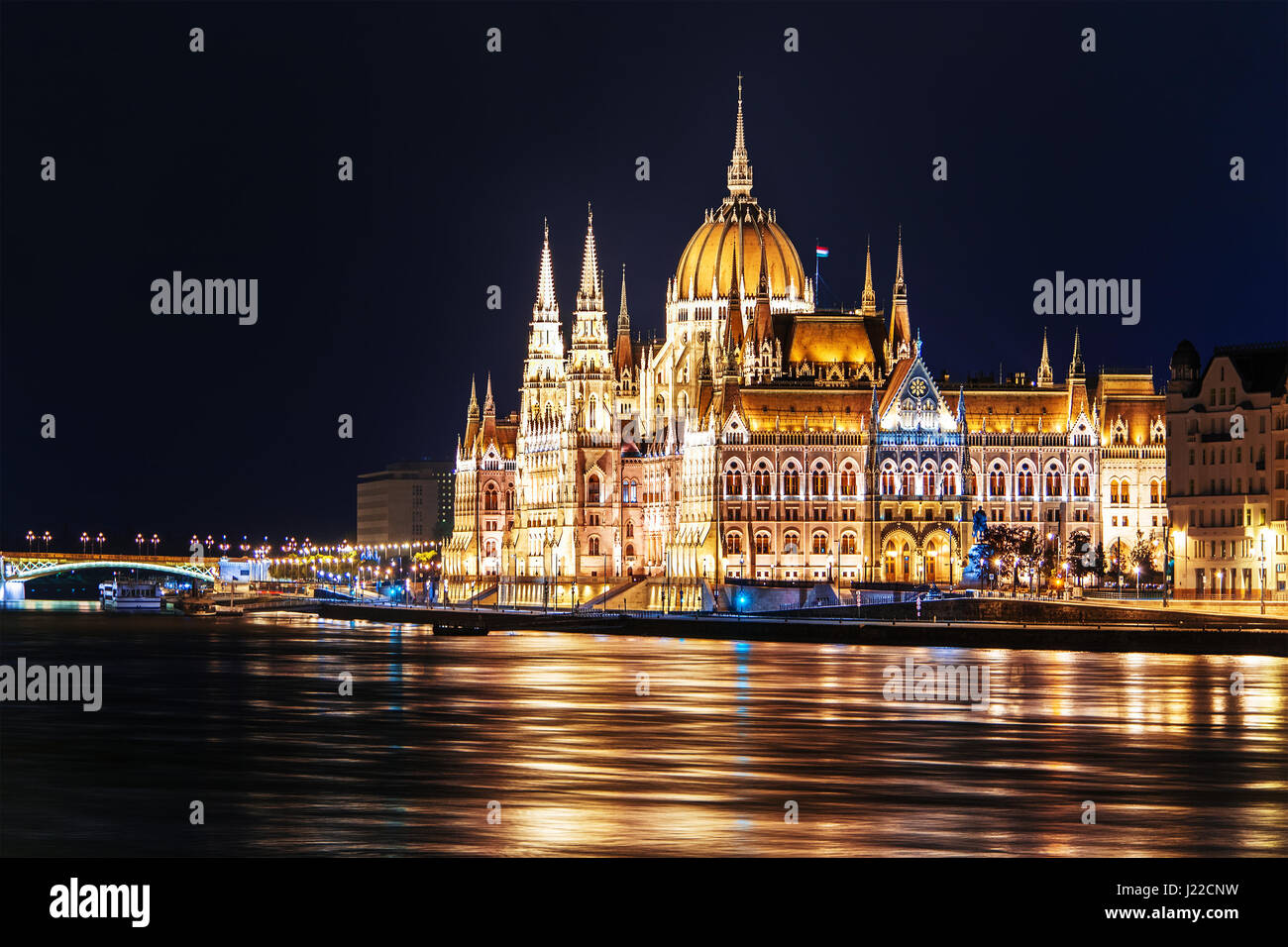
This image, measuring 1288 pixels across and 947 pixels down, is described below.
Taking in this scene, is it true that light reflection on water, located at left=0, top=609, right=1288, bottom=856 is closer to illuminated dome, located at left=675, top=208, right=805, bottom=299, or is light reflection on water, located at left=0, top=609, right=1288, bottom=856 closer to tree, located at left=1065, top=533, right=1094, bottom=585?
tree, located at left=1065, top=533, right=1094, bottom=585

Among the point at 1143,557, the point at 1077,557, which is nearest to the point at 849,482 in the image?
the point at 1077,557

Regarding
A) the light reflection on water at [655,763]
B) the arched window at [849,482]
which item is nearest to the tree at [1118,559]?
the arched window at [849,482]

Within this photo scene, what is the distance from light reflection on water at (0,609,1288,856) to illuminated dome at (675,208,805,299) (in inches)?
3680

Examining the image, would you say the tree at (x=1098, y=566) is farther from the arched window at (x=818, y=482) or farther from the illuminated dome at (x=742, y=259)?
the illuminated dome at (x=742, y=259)

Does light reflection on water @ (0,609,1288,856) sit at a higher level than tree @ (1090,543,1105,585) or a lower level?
lower

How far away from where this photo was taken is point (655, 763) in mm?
53875

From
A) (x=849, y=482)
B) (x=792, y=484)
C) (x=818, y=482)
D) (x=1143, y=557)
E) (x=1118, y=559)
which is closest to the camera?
(x=1143, y=557)

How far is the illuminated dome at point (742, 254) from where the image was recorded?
186m

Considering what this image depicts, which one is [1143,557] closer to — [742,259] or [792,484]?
[792,484]

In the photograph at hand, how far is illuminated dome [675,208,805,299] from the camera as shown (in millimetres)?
186250

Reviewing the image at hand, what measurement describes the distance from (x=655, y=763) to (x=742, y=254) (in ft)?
441

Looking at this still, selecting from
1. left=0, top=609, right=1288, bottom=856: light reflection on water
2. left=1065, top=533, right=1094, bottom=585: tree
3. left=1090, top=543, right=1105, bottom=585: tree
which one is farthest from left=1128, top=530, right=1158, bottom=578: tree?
left=0, top=609, right=1288, bottom=856: light reflection on water

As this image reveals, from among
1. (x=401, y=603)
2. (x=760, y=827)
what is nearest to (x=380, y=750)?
(x=760, y=827)
